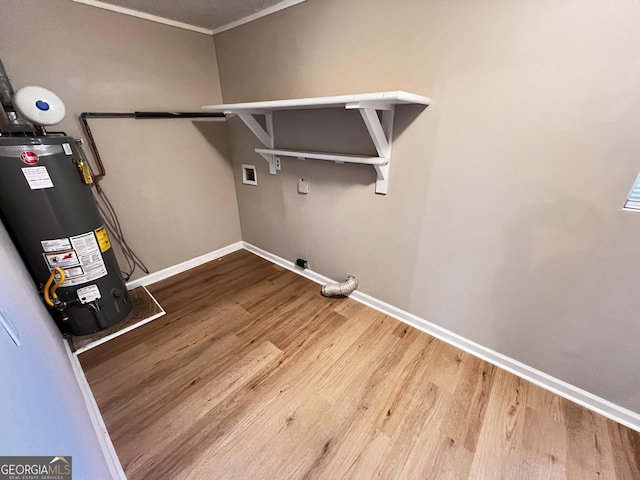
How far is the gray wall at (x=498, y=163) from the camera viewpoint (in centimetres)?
105

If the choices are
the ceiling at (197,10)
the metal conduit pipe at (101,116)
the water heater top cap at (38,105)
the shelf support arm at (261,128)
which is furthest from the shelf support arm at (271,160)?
the water heater top cap at (38,105)

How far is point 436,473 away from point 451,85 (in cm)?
181

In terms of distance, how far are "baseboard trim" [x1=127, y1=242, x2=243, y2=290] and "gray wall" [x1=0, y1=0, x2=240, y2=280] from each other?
0.23 ft

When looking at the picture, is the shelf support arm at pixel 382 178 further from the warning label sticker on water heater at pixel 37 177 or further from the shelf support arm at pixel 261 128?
the warning label sticker on water heater at pixel 37 177

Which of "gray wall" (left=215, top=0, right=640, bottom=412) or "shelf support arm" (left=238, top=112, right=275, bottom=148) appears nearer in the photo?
"gray wall" (left=215, top=0, right=640, bottom=412)

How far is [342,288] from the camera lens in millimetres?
2125

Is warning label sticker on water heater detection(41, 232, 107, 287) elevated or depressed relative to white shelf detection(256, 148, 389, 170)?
depressed

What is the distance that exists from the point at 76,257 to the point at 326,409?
174 centimetres

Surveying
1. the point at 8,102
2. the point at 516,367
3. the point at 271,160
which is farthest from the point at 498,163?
the point at 8,102

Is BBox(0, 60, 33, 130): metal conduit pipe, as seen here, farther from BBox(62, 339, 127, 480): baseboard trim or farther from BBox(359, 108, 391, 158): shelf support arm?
BBox(359, 108, 391, 158): shelf support arm

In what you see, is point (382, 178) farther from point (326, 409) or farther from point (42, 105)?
point (42, 105)

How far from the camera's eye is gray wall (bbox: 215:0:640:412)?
1.05 m

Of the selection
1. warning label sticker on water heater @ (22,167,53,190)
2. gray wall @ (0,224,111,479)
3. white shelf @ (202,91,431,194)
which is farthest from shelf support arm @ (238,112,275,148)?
gray wall @ (0,224,111,479)

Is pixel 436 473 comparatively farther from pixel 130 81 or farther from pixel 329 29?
pixel 130 81
